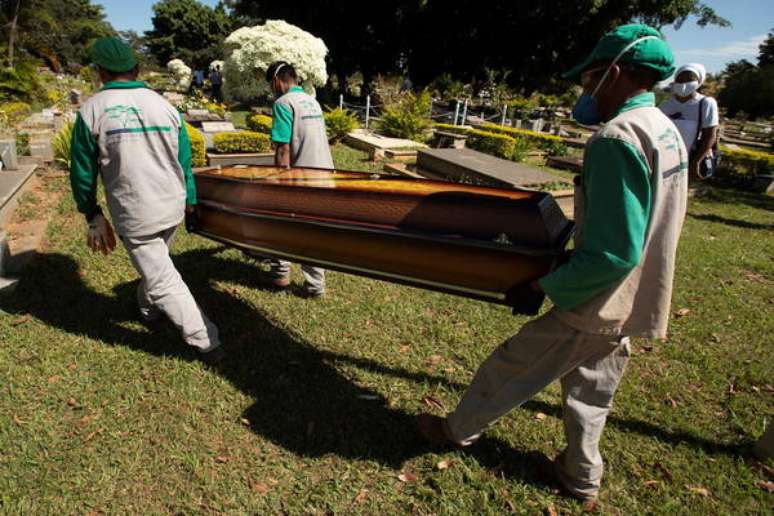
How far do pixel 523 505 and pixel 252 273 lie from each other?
3.08 meters

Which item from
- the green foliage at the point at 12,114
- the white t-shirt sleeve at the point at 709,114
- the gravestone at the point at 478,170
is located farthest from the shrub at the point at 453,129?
the green foliage at the point at 12,114

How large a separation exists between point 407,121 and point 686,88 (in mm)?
9047

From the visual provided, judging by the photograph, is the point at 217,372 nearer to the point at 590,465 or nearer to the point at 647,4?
the point at 590,465

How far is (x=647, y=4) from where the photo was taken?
914 inches

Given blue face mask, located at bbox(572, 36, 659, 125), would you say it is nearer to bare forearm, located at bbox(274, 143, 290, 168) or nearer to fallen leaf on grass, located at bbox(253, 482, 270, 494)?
fallen leaf on grass, located at bbox(253, 482, 270, 494)

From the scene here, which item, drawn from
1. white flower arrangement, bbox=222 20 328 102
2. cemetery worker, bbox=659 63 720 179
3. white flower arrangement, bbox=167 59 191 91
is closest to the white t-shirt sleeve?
cemetery worker, bbox=659 63 720 179

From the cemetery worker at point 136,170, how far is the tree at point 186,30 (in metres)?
53.0

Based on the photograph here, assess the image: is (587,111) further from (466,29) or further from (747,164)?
(466,29)

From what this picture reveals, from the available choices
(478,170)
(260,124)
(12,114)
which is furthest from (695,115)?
(12,114)

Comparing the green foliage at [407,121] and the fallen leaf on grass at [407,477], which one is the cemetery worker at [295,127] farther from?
the green foliage at [407,121]

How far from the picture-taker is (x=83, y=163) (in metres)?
2.50

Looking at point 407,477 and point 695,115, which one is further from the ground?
point 695,115

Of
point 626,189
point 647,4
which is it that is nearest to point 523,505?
point 626,189

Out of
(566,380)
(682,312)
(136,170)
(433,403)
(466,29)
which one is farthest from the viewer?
(466,29)
